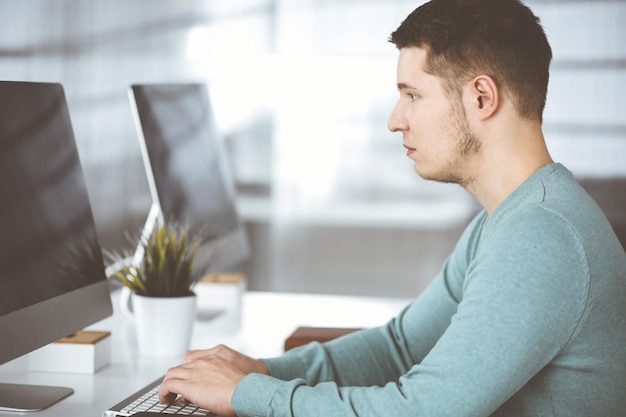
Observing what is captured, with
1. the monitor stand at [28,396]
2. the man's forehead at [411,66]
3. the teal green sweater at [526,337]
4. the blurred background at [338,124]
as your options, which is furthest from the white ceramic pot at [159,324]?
the blurred background at [338,124]

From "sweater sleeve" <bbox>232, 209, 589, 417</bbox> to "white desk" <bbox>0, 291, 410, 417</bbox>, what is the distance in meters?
0.41

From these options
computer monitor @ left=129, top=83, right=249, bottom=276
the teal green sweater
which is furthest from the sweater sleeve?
computer monitor @ left=129, top=83, right=249, bottom=276

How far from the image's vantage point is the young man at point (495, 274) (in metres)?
1.07

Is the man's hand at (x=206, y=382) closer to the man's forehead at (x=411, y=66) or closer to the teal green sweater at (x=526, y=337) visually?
the teal green sweater at (x=526, y=337)

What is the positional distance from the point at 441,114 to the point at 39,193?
67 centimetres

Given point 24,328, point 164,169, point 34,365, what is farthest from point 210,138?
point 24,328

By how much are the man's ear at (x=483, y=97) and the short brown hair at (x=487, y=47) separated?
0.01 metres

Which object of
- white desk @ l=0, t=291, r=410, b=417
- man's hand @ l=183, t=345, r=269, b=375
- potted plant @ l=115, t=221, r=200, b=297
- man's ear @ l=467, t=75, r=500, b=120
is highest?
man's ear @ l=467, t=75, r=500, b=120

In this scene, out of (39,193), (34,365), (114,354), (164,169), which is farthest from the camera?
(164,169)

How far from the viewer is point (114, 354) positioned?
1807 mm

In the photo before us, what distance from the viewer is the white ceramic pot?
1800mm

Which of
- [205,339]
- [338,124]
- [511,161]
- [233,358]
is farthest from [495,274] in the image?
[338,124]

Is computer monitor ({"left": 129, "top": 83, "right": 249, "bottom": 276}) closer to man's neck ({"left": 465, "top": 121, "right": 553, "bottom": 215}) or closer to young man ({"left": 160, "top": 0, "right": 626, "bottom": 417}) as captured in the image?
young man ({"left": 160, "top": 0, "right": 626, "bottom": 417})

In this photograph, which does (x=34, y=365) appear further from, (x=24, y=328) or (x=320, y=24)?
(x=320, y=24)
